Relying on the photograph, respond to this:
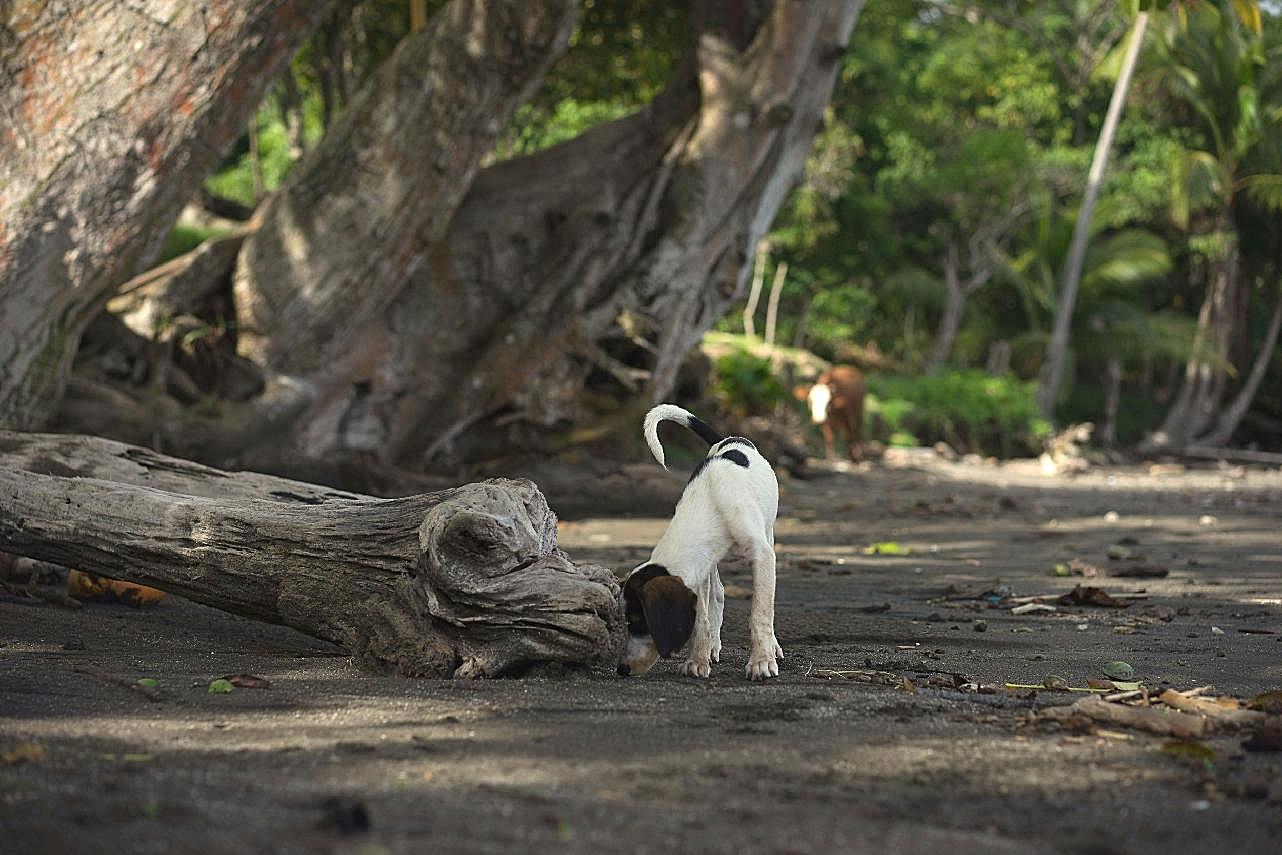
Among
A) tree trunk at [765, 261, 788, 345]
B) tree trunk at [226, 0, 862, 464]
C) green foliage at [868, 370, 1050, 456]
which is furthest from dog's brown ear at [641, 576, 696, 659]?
tree trunk at [765, 261, 788, 345]

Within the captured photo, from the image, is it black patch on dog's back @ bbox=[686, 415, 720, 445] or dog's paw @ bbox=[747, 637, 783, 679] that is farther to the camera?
black patch on dog's back @ bbox=[686, 415, 720, 445]

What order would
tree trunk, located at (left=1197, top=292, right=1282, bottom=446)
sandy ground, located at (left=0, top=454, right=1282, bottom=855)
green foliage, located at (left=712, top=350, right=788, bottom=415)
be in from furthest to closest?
tree trunk, located at (left=1197, top=292, right=1282, bottom=446)
green foliage, located at (left=712, top=350, right=788, bottom=415)
sandy ground, located at (left=0, top=454, right=1282, bottom=855)

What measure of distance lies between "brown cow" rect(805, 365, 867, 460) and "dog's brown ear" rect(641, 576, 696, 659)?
14.0 meters

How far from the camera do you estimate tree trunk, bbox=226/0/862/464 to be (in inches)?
390

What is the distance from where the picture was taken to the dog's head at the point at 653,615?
13.7ft

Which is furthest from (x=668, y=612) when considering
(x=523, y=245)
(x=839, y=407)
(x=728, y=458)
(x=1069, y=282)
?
(x=1069, y=282)

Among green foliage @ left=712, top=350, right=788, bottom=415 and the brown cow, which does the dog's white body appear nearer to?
green foliage @ left=712, top=350, right=788, bottom=415

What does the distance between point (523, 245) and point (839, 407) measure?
778 centimetres

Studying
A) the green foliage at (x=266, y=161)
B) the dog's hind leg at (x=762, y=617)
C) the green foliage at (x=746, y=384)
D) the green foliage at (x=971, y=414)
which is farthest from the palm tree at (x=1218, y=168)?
the dog's hind leg at (x=762, y=617)

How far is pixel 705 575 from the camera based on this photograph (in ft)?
15.0

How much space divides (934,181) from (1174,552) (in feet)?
65.9

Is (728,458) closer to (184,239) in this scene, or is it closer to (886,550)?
(886,550)

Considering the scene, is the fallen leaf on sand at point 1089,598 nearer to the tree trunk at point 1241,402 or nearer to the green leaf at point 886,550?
the green leaf at point 886,550

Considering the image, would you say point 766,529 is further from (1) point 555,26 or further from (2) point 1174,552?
(1) point 555,26
